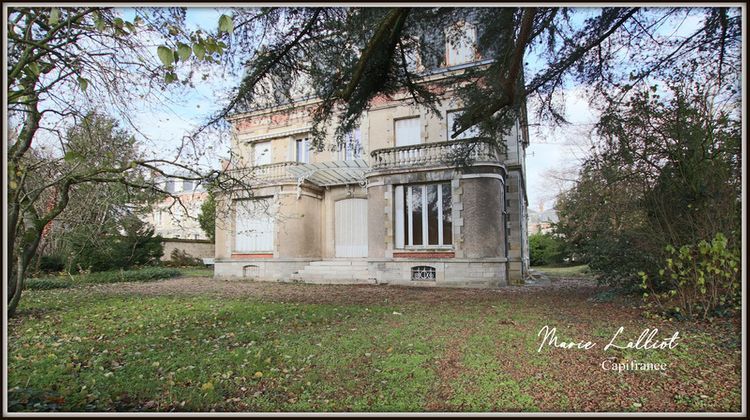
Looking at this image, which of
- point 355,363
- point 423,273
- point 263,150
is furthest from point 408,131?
point 355,363

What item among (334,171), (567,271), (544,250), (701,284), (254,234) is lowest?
(567,271)

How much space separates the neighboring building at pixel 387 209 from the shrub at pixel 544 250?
9.28 metres

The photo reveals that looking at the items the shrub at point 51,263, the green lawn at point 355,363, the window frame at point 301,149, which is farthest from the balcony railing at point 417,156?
the shrub at point 51,263

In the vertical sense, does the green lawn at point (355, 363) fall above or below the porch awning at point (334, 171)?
below

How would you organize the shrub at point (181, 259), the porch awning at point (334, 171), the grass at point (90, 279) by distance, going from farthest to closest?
the shrub at point (181, 259)
the porch awning at point (334, 171)
the grass at point (90, 279)

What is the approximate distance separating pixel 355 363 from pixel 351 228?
1076 centimetres

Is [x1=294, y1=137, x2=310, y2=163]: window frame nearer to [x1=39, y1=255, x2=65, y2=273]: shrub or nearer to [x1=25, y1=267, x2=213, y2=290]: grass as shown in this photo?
[x1=25, y1=267, x2=213, y2=290]: grass

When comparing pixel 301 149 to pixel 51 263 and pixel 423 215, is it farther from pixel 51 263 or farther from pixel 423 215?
pixel 51 263

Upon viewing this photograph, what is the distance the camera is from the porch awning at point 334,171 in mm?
13516

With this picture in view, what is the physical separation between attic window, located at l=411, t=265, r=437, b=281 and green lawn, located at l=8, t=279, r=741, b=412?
201 inches

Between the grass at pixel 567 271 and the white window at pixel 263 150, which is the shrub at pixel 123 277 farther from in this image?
the grass at pixel 567 271

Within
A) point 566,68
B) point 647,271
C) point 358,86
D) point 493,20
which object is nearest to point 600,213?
point 647,271

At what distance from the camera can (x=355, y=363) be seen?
150 inches

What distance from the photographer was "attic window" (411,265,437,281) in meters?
11.5
